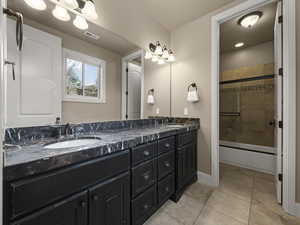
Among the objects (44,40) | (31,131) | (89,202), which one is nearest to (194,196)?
(89,202)

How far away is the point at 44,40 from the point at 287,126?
8.12 feet

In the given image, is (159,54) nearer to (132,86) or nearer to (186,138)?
(132,86)

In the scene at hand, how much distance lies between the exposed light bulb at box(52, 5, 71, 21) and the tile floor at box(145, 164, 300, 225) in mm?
2044

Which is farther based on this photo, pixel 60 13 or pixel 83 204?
pixel 60 13

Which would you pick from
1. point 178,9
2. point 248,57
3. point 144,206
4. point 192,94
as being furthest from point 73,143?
point 248,57

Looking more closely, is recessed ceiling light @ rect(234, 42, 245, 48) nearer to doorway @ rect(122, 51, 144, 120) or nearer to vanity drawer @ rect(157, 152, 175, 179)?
doorway @ rect(122, 51, 144, 120)

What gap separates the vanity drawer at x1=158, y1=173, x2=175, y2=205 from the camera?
144 centimetres

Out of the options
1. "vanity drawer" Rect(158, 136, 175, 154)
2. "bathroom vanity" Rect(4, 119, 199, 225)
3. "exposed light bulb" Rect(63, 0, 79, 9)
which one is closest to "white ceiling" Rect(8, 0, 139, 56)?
"exposed light bulb" Rect(63, 0, 79, 9)

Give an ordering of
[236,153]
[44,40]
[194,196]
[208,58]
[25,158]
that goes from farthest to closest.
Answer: [236,153] → [208,58] → [194,196] → [44,40] → [25,158]

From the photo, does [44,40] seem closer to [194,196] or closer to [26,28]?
[26,28]

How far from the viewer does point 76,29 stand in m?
1.34

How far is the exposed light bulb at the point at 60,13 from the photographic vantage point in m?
1.19

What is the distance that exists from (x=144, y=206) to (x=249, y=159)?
94.8 inches

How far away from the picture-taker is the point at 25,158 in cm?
64
